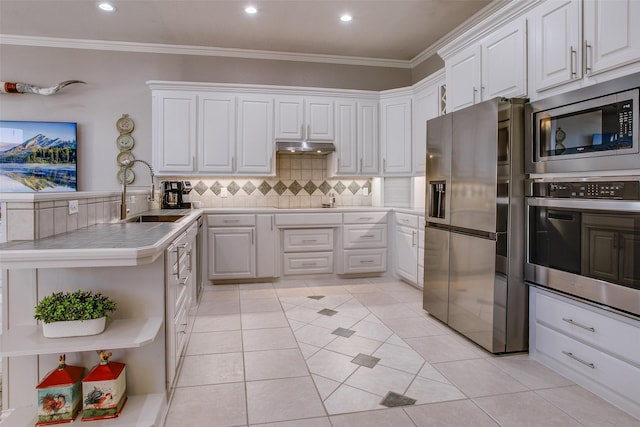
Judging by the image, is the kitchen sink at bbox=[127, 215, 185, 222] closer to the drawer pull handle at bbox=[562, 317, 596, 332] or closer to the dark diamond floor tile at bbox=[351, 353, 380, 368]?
the dark diamond floor tile at bbox=[351, 353, 380, 368]

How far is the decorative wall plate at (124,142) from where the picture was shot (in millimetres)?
4668

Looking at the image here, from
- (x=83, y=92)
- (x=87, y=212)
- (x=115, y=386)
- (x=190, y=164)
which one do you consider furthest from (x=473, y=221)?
(x=83, y=92)

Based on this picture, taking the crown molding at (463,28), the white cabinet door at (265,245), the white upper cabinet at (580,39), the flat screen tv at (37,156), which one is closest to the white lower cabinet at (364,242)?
the white cabinet door at (265,245)

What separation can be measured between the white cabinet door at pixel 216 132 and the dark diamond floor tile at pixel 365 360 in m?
2.84

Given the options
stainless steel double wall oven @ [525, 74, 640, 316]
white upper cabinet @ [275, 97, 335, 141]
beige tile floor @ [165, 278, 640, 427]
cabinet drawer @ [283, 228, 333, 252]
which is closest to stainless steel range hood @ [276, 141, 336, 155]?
white upper cabinet @ [275, 97, 335, 141]

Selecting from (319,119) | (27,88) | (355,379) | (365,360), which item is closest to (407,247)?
(319,119)

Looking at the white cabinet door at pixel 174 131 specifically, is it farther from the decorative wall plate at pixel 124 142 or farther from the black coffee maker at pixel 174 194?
the decorative wall plate at pixel 124 142

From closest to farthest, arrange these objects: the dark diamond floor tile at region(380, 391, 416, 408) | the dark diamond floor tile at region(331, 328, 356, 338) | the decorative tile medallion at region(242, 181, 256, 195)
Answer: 1. the dark diamond floor tile at region(380, 391, 416, 408)
2. the dark diamond floor tile at region(331, 328, 356, 338)
3. the decorative tile medallion at region(242, 181, 256, 195)

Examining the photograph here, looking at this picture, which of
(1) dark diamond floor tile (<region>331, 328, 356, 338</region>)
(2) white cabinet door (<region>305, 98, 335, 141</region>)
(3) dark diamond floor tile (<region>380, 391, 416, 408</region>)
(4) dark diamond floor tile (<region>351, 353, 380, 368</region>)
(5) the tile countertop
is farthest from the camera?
(2) white cabinet door (<region>305, 98, 335, 141</region>)

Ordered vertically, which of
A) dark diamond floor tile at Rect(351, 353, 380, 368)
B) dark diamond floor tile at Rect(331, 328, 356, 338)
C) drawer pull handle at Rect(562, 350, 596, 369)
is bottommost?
dark diamond floor tile at Rect(351, 353, 380, 368)

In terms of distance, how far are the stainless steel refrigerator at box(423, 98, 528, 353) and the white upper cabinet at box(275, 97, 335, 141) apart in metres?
1.96

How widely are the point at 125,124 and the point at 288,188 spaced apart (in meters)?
2.05

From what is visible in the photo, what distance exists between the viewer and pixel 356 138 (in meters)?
4.96

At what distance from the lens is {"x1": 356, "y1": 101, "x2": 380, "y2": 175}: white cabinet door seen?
4.96 metres
